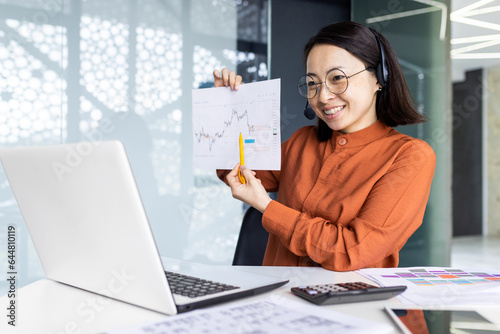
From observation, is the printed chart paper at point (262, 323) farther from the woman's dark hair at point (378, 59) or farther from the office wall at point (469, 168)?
the office wall at point (469, 168)

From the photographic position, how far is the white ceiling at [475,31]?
11.7 feet

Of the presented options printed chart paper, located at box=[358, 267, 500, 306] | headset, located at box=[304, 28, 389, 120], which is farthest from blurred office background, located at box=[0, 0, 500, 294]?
printed chart paper, located at box=[358, 267, 500, 306]

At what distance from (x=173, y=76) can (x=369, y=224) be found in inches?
83.8

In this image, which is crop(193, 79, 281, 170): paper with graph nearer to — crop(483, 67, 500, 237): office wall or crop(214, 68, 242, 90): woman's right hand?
crop(214, 68, 242, 90): woman's right hand

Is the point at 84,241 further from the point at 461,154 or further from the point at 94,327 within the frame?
the point at 461,154

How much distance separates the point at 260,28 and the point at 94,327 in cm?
294

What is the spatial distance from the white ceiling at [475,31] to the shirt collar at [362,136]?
2.55 meters

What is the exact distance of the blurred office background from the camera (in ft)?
8.63

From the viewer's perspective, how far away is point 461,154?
7.41m

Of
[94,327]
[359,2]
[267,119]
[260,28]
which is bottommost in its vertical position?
[94,327]

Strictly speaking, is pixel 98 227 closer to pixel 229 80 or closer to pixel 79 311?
pixel 79 311

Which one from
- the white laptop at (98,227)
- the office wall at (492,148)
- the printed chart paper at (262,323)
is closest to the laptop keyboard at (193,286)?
the white laptop at (98,227)

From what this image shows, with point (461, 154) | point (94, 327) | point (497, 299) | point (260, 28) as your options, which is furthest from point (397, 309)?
point (461, 154)

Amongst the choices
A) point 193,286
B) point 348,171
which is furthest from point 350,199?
point 193,286
